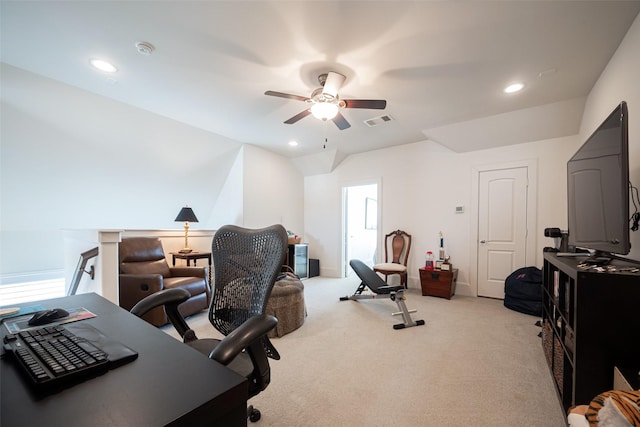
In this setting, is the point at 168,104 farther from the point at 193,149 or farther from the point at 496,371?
the point at 496,371

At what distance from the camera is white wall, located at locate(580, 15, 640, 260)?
1861 mm

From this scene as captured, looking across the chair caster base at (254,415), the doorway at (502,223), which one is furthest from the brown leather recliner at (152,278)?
the doorway at (502,223)

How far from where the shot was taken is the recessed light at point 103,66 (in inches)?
96.0

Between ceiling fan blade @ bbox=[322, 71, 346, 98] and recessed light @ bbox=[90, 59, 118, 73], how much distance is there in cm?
210

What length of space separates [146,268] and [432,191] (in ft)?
15.1

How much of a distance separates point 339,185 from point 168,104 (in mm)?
3487

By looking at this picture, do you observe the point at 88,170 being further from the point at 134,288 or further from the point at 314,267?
the point at 314,267

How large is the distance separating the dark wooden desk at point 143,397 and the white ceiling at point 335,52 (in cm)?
219

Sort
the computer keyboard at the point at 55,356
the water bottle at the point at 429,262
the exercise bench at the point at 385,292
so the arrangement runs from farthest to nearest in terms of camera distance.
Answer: the water bottle at the point at 429,262, the exercise bench at the point at 385,292, the computer keyboard at the point at 55,356

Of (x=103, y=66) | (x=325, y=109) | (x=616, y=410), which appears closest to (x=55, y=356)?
(x=616, y=410)

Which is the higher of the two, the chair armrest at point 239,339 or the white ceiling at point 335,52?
the white ceiling at point 335,52

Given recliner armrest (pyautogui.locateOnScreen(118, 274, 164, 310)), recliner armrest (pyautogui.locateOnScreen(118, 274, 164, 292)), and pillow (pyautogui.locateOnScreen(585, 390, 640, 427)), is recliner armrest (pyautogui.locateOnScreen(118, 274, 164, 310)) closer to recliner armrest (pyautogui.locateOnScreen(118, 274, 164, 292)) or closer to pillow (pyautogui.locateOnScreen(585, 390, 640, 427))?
recliner armrest (pyautogui.locateOnScreen(118, 274, 164, 292))

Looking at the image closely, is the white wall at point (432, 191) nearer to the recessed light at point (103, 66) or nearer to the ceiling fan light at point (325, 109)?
the ceiling fan light at point (325, 109)

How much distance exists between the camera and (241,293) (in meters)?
1.50
